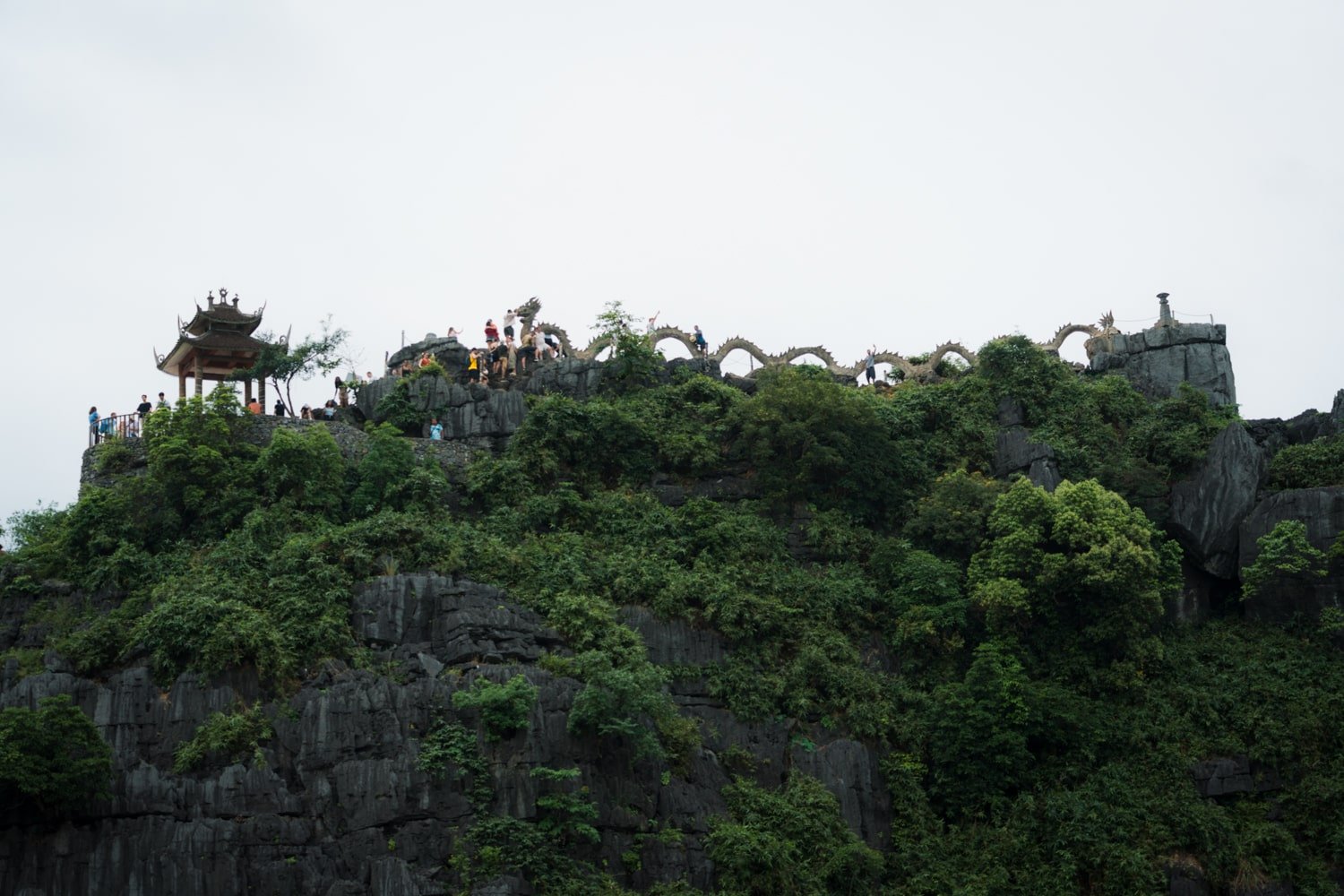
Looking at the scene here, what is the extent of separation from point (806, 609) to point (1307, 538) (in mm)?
12128

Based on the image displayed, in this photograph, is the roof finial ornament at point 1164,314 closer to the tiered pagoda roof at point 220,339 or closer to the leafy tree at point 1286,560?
the leafy tree at point 1286,560

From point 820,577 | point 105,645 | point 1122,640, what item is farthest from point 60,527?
point 1122,640

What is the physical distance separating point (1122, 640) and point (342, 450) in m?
19.4

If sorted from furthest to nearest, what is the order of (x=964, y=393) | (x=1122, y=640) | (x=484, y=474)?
(x=964, y=393)
(x=484, y=474)
(x=1122, y=640)

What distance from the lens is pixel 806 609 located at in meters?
39.4

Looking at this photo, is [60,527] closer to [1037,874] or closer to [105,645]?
[105,645]

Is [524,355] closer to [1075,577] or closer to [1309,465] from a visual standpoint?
[1075,577]

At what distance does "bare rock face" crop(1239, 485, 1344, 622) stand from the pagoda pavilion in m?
26.2

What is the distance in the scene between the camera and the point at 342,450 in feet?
140

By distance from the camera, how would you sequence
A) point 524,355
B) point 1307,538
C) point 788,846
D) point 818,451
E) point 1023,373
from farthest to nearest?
1. point 524,355
2. point 1023,373
3. point 818,451
4. point 1307,538
5. point 788,846

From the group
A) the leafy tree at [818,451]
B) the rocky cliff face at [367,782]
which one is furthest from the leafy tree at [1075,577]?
the rocky cliff face at [367,782]

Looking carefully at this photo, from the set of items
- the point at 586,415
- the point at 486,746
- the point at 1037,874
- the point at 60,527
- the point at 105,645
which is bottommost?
the point at 1037,874

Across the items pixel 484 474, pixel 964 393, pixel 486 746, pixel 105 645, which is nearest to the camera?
pixel 486 746

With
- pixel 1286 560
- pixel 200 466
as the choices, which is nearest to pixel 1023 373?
pixel 1286 560
